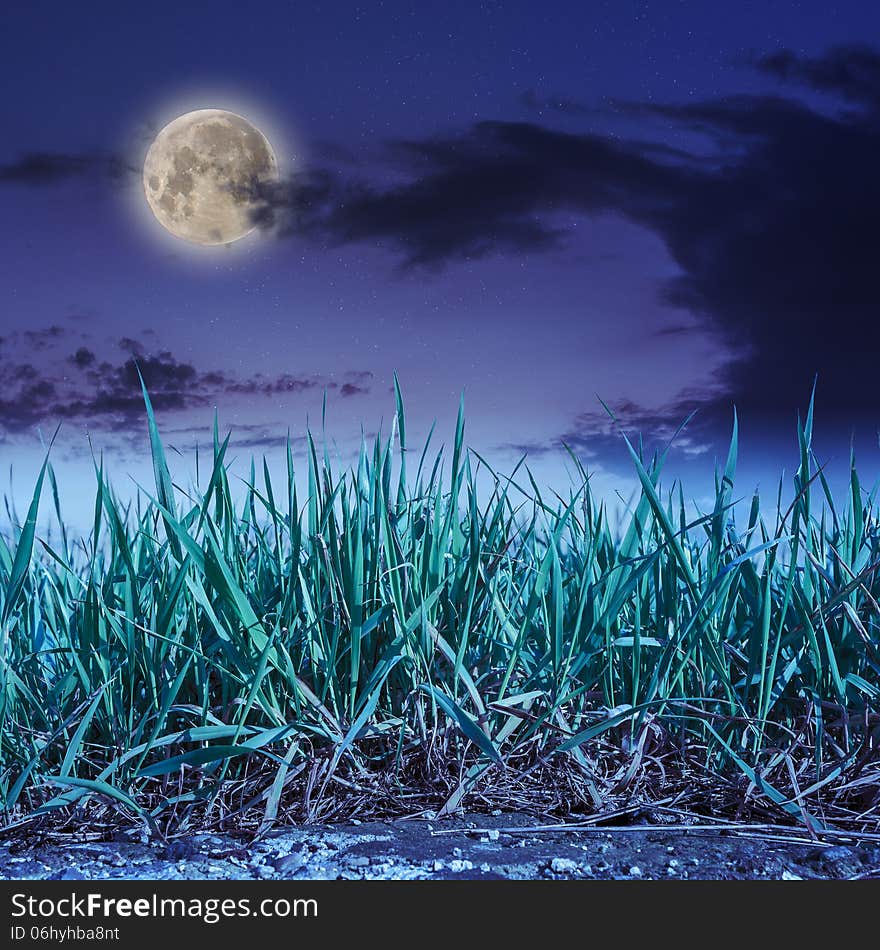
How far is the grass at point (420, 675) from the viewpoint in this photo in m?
1.42

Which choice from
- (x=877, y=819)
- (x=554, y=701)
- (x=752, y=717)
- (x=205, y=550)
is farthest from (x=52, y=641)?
(x=877, y=819)

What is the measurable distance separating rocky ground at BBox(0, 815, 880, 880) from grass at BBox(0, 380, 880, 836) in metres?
0.06

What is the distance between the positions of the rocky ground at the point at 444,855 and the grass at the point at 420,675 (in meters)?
0.06

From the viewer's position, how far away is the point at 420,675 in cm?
149

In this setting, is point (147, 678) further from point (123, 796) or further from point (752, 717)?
point (752, 717)

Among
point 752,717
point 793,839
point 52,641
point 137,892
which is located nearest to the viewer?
point 137,892

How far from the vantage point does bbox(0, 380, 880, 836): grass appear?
142cm

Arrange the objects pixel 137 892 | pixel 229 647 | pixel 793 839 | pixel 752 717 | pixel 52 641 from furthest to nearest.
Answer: pixel 52 641 < pixel 752 717 < pixel 229 647 < pixel 793 839 < pixel 137 892

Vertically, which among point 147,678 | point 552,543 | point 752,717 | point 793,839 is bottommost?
point 793,839

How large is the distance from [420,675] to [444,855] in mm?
328

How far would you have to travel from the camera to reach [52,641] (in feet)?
5.96

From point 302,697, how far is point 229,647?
15 centimetres

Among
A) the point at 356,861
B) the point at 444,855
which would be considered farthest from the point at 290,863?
the point at 444,855

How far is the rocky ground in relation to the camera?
1196 mm
